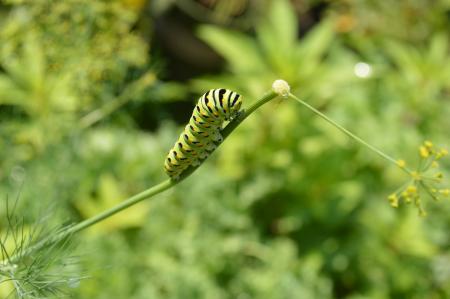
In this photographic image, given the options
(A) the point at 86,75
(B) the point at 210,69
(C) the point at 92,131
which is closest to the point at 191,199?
(C) the point at 92,131

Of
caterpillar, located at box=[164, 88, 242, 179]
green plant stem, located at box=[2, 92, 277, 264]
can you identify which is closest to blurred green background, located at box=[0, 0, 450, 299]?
green plant stem, located at box=[2, 92, 277, 264]

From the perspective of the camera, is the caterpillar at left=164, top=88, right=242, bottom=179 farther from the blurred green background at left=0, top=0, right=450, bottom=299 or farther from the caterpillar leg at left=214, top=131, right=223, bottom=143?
the blurred green background at left=0, top=0, right=450, bottom=299

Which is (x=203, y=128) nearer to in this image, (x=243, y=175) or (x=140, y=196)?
(x=140, y=196)

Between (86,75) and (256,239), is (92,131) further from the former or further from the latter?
(86,75)

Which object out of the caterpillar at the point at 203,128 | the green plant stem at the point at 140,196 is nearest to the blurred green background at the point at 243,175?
the green plant stem at the point at 140,196

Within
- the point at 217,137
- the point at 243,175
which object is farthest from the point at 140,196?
the point at 243,175

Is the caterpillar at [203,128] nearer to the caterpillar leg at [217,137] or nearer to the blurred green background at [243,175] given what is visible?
the caterpillar leg at [217,137]
